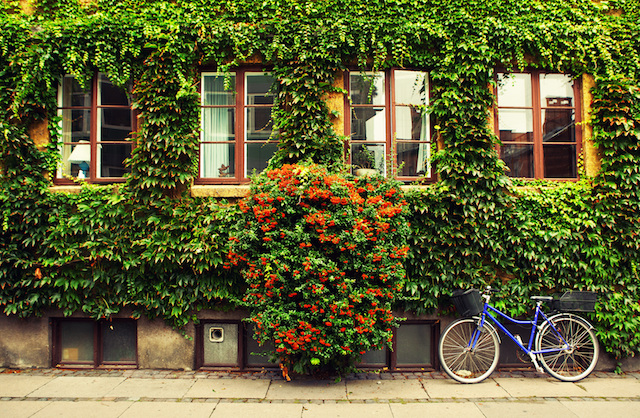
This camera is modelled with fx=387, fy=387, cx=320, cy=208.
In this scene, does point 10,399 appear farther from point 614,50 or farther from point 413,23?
point 614,50

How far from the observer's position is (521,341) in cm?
539

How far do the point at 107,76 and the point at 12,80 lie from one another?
1.27 meters

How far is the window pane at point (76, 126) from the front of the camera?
607cm

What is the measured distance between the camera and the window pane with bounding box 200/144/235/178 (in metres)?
5.99

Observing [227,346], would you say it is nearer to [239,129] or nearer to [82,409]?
[82,409]

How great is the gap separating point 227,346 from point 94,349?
1941 millimetres

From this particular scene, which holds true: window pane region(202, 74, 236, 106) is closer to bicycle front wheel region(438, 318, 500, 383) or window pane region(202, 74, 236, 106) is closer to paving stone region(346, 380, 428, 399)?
paving stone region(346, 380, 428, 399)

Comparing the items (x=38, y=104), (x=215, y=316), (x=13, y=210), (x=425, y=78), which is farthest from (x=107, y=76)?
(x=425, y=78)

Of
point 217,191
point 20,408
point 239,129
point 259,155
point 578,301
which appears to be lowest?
point 20,408

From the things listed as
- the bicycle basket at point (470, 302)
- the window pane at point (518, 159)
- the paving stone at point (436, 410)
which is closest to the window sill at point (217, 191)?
the bicycle basket at point (470, 302)

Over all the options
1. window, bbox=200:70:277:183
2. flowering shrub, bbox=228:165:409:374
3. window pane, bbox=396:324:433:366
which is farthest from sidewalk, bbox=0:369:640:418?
window, bbox=200:70:277:183

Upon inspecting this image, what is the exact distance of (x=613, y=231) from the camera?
18.3 feet

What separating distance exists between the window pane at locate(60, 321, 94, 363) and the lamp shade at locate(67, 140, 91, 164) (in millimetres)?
2460

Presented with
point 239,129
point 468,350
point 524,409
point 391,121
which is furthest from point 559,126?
point 239,129
